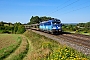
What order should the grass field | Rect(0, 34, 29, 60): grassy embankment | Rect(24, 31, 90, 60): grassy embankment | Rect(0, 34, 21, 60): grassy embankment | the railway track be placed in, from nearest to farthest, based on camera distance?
Rect(24, 31, 90, 60): grassy embankment, the grass field, the railway track, Rect(0, 34, 29, 60): grassy embankment, Rect(0, 34, 21, 60): grassy embankment

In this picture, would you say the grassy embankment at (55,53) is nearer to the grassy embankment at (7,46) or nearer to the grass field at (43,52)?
the grass field at (43,52)

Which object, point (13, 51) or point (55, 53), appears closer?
point (55, 53)

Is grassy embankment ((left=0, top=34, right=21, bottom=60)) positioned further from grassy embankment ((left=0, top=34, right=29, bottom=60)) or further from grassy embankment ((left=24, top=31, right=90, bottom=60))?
grassy embankment ((left=24, top=31, right=90, bottom=60))

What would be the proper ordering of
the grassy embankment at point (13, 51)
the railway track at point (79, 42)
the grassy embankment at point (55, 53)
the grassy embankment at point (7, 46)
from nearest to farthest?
the grassy embankment at point (55, 53) < the railway track at point (79, 42) < the grassy embankment at point (13, 51) < the grassy embankment at point (7, 46)

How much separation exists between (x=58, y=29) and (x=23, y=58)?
67.2ft

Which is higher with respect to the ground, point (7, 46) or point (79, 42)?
point (79, 42)

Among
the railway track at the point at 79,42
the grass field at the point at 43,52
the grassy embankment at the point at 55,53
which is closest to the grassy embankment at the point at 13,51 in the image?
the grass field at the point at 43,52

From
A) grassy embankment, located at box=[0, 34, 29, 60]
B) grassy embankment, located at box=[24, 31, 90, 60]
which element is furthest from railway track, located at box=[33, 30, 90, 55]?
grassy embankment, located at box=[0, 34, 29, 60]

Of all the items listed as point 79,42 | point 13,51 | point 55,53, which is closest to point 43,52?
point 55,53

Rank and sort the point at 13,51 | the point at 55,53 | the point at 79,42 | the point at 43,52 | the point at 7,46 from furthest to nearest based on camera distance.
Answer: the point at 7,46
the point at 79,42
the point at 13,51
the point at 43,52
the point at 55,53

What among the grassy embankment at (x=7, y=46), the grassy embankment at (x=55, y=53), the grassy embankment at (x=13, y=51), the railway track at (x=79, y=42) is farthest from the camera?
the grassy embankment at (x=7, y=46)

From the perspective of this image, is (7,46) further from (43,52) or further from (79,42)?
(43,52)

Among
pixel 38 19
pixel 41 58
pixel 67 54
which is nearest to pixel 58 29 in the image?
pixel 41 58

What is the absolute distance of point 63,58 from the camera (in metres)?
8.88
